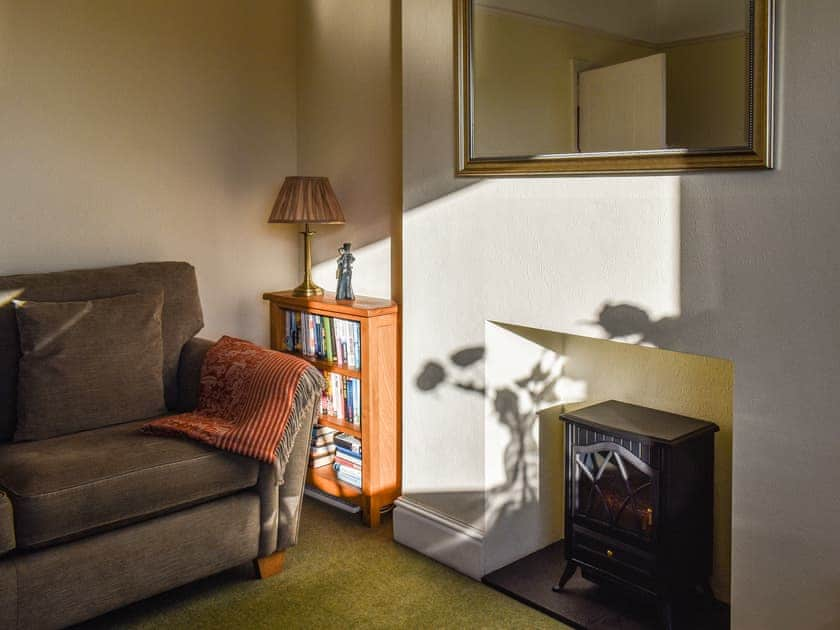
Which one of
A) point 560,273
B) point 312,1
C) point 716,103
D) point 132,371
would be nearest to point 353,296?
point 132,371

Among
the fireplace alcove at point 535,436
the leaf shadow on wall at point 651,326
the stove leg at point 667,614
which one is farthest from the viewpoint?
the fireplace alcove at point 535,436

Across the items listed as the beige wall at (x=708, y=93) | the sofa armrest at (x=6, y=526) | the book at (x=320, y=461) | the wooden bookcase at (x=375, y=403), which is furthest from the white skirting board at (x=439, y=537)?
the beige wall at (x=708, y=93)

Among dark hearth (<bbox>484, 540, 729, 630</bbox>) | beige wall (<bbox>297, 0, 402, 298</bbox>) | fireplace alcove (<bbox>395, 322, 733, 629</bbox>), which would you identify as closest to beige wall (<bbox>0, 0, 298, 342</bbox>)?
beige wall (<bbox>297, 0, 402, 298</bbox>)

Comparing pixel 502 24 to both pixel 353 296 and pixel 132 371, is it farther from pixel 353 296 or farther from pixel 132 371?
pixel 132 371

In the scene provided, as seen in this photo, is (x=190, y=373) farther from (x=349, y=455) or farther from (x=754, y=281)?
(x=754, y=281)

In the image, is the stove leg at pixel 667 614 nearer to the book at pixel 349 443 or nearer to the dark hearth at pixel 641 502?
the dark hearth at pixel 641 502

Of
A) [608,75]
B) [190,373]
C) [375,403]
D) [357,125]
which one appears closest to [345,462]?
[375,403]

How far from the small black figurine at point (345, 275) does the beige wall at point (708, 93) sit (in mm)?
1572

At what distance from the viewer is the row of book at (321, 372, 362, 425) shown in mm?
3298

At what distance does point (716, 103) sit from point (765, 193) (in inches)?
10.2

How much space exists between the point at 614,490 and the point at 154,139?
232 cm

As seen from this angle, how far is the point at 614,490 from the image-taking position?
257cm

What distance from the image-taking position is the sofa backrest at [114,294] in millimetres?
2803

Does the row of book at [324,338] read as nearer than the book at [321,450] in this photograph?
Yes
